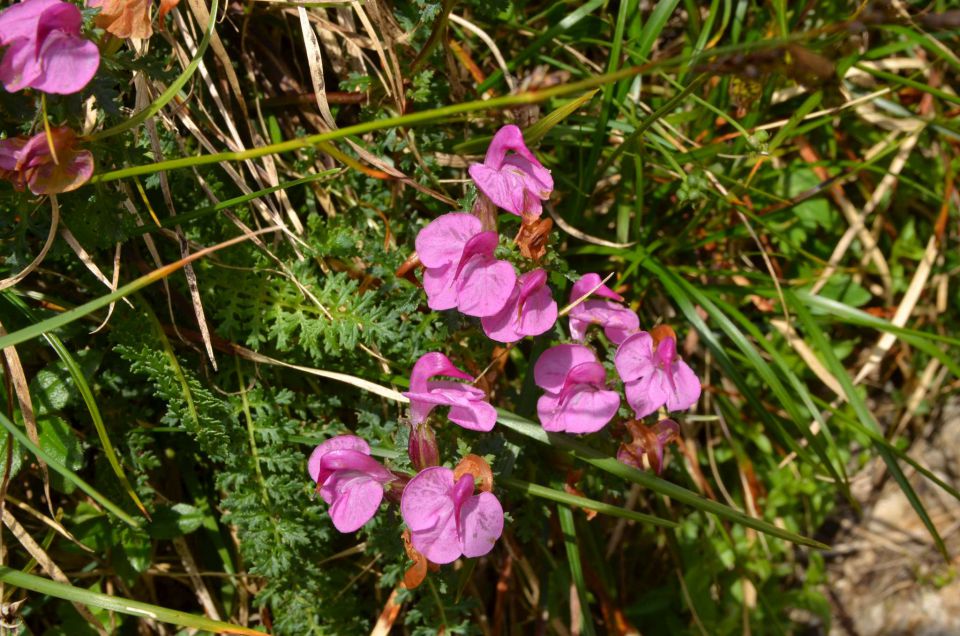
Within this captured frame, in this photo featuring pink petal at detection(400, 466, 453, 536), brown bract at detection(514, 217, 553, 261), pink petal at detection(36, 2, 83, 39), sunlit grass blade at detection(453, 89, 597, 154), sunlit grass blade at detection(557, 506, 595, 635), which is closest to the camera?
pink petal at detection(36, 2, 83, 39)

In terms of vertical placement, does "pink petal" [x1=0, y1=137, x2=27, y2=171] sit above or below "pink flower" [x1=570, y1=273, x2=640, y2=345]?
above

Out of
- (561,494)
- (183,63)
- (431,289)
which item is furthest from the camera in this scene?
(183,63)

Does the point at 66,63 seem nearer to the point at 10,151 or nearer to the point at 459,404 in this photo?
the point at 10,151

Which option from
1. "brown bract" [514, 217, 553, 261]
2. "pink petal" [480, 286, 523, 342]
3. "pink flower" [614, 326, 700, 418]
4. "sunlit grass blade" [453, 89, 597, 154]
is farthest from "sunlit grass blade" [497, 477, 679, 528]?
"sunlit grass blade" [453, 89, 597, 154]

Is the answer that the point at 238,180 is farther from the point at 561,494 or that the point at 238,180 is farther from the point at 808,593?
the point at 808,593

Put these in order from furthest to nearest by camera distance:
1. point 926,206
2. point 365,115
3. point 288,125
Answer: point 926,206 → point 288,125 → point 365,115

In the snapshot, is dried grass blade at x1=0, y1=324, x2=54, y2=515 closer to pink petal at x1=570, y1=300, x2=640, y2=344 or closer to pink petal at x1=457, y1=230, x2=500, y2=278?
pink petal at x1=457, y1=230, x2=500, y2=278

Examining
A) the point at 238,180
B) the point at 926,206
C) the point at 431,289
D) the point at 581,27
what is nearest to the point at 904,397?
the point at 926,206
